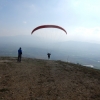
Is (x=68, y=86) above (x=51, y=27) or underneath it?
underneath

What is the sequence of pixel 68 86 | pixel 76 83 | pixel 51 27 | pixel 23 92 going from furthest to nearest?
pixel 51 27, pixel 76 83, pixel 68 86, pixel 23 92

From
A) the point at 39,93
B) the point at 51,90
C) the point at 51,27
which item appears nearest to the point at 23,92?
the point at 39,93

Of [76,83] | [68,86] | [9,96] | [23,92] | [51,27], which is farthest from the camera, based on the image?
[51,27]

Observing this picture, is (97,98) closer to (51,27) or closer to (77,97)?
(77,97)

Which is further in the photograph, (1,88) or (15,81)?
(15,81)

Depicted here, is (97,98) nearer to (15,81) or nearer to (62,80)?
(62,80)

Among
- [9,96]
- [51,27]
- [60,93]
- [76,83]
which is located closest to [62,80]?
[76,83]

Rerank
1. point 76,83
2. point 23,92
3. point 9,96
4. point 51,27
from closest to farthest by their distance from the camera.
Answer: point 9,96 < point 23,92 < point 76,83 < point 51,27

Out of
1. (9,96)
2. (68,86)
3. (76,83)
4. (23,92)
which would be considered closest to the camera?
(9,96)

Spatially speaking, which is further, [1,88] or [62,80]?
[62,80]
